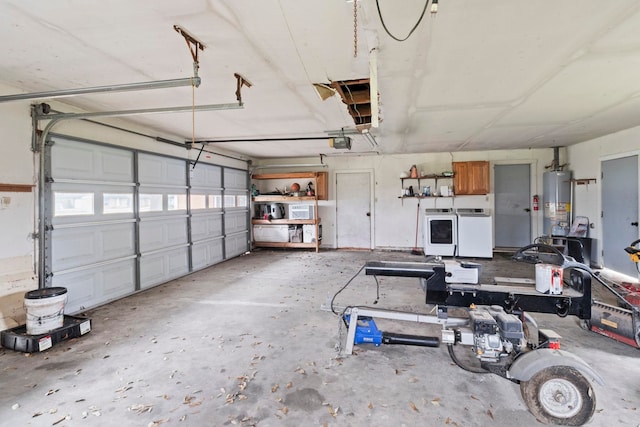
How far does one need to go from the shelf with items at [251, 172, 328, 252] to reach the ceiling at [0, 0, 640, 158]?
3.75 m

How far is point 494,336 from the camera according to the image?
6.93 feet

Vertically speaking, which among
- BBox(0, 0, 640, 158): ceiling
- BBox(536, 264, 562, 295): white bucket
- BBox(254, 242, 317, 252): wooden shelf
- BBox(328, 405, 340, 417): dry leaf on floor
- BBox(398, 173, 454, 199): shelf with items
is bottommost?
BBox(328, 405, 340, 417): dry leaf on floor

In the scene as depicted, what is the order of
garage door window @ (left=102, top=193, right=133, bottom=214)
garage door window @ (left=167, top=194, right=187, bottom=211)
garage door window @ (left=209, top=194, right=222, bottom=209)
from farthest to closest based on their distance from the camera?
garage door window @ (left=209, top=194, right=222, bottom=209), garage door window @ (left=167, top=194, right=187, bottom=211), garage door window @ (left=102, top=193, right=133, bottom=214)

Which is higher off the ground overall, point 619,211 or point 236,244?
point 619,211

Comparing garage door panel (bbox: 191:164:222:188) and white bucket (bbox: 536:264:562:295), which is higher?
garage door panel (bbox: 191:164:222:188)

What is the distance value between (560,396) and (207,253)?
5928mm

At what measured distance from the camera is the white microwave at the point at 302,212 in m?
8.17

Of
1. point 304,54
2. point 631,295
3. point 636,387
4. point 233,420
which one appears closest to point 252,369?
point 233,420

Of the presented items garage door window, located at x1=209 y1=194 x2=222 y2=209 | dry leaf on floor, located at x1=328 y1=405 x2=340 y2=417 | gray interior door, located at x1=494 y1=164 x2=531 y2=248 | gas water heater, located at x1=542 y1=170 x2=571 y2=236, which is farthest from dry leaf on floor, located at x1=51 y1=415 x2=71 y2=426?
gray interior door, located at x1=494 y1=164 x2=531 y2=248

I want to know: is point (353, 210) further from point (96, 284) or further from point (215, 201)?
point (96, 284)

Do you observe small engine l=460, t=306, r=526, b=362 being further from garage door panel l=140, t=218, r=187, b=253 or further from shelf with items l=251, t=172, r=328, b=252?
shelf with items l=251, t=172, r=328, b=252

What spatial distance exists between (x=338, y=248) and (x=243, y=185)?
3112mm

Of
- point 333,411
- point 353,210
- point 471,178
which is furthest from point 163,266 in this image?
point 471,178

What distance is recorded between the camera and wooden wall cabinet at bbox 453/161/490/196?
7203mm
